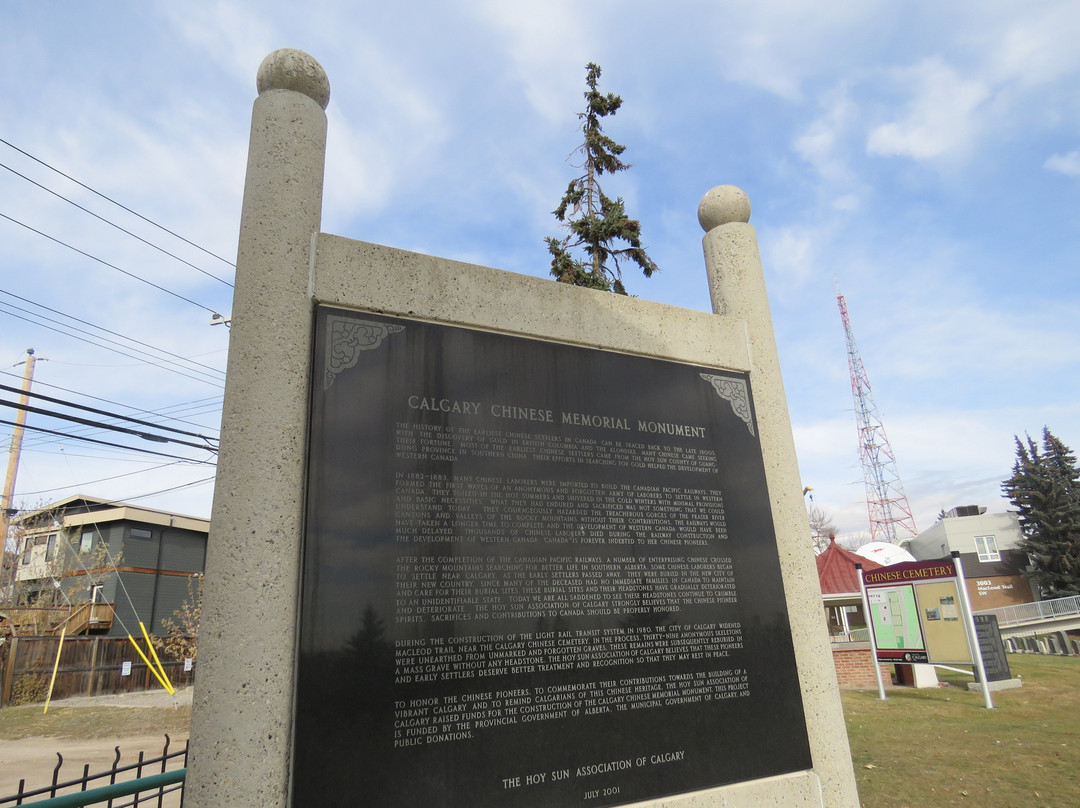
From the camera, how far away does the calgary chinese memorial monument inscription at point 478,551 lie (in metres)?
2.80

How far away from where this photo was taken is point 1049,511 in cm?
3734

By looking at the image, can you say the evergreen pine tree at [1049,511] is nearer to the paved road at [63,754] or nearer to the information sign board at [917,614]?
the information sign board at [917,614]

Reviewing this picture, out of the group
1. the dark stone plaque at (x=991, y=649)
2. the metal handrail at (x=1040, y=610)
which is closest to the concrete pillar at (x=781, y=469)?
the dark stone plaque at (x=991, y=649)

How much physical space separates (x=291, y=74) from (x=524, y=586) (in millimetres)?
3233

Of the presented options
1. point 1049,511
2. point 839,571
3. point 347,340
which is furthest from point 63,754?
point 1049,511

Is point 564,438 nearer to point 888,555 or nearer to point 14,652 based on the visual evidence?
point 888,555

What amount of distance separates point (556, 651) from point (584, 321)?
2010 millimetres

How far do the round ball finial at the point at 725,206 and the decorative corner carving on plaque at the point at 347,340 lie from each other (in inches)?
117

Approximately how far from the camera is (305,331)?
332cm

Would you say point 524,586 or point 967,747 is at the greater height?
point 524,586

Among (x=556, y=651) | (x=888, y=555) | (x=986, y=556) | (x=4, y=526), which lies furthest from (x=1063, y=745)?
(x=986, y=556)

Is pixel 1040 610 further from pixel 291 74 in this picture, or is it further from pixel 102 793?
pixel 291 74

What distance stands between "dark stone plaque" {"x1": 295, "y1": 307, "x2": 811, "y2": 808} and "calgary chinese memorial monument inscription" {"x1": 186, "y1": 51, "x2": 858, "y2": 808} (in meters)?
0.01

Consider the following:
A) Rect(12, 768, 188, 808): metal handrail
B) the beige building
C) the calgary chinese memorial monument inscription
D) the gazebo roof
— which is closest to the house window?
the beige building
